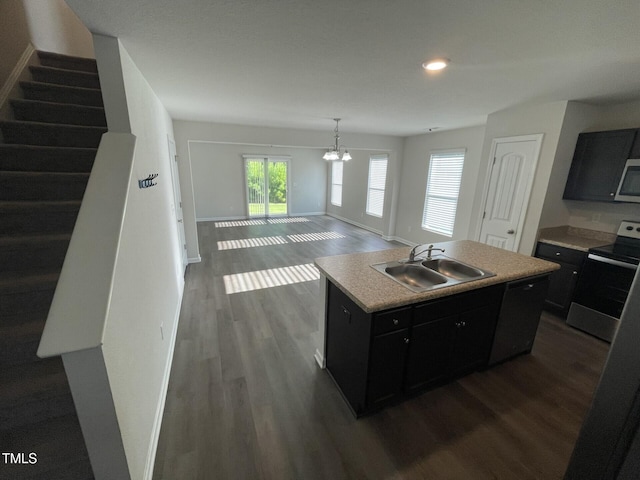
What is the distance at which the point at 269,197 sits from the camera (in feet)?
28.4

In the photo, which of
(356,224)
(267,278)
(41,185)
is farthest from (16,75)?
(356,224)

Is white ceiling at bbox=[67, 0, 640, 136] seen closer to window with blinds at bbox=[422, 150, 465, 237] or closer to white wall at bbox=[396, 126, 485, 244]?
white wall at bbox=[396, 126, 485, 244]

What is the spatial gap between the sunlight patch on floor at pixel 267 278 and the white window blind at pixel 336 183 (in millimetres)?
4626

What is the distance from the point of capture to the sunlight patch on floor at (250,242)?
5.68 metres

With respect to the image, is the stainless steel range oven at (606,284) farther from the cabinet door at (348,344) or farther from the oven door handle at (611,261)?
the cabinet door at (348,344)

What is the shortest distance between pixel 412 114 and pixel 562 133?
1632mm

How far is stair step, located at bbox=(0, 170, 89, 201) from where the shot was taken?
5.58 ft

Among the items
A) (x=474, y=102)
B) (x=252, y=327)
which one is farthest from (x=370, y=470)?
(x=474, y=102)

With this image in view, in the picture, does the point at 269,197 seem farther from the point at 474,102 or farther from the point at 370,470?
the point at 370,470

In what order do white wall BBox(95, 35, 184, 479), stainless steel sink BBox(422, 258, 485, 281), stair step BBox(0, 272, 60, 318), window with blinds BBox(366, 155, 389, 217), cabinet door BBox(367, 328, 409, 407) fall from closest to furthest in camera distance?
white wall BBox(95, 35, 184, 479)
stair step BBox(0, 272, 60, 318)
cabinet door BBox(367, 328, 409, 407)
stainless steel sink BBox(422, 258, 485, 281)
window with blinds BBox(366, 155, 389, 217)

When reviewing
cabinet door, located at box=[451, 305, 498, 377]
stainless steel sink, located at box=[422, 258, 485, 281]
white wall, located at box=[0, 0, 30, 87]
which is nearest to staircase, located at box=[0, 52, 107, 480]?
white wall, located at box=[0, 0, 30, 87]

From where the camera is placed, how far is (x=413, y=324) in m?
1.70

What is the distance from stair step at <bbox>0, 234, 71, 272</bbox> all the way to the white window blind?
7.46 metres

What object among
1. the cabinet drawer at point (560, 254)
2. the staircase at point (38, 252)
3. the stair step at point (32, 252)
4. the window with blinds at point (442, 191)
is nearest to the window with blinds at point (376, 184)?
the window with blinds at point (442, 191)
